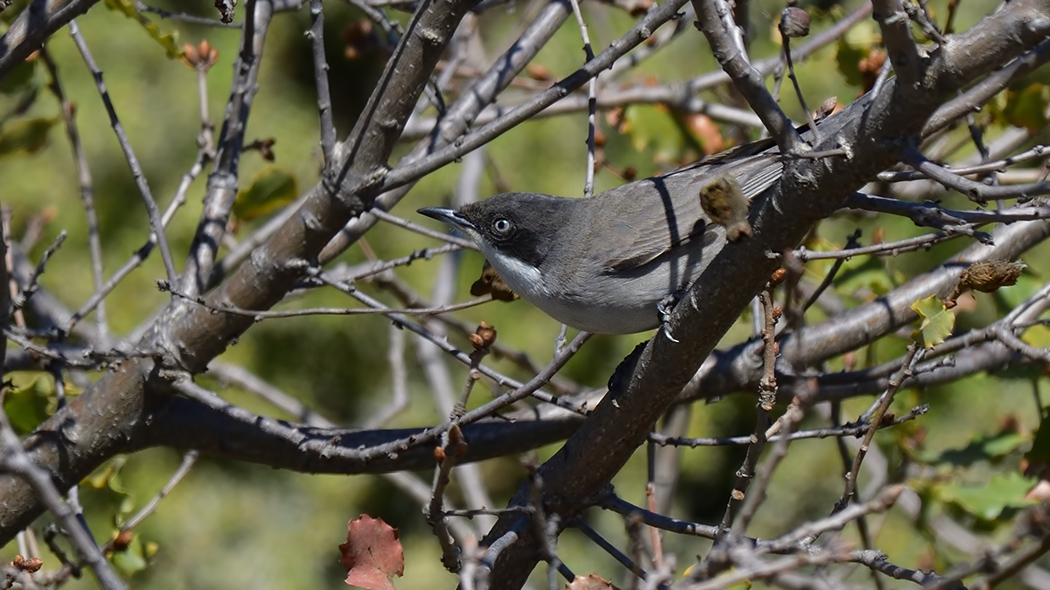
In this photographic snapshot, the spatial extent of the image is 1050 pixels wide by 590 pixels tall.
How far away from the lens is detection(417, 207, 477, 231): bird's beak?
338 cm

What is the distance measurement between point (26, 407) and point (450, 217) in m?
1.51

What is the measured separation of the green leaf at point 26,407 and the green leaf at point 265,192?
2.93ft

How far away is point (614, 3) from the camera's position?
403 cm

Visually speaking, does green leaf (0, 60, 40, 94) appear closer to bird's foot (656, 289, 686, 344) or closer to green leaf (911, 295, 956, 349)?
bird's foot (656, 289, 686, 344)

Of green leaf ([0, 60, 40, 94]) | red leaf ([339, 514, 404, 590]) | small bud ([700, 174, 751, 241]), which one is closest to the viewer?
small bud ([700, 174, 751, 241])

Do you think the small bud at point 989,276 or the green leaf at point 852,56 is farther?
the green leaf at point 852,56

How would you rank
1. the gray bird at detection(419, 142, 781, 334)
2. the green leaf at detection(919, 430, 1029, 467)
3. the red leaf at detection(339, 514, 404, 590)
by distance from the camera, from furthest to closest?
the green leaf at detection(919, 430, 1029, 467), the gray bird at detection(419, 142, 781, 334), the red leaf at detection(339, 514, 404, 590)

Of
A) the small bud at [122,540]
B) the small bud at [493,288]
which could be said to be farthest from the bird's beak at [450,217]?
the small bud at [122,540]

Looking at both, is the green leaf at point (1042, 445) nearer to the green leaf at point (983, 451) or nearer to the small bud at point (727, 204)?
the green leaf at point (983, 451)

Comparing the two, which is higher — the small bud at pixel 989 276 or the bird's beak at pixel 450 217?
the bird's beak at pixel 450 217

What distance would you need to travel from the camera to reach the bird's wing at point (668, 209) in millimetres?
3088

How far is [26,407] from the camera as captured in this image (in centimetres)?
315

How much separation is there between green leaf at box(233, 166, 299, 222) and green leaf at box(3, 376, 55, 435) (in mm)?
894

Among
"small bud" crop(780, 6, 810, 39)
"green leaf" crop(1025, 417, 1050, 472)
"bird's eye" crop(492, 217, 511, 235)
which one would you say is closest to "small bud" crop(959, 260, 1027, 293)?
"small bud" crop(780, 6, 810, 39)
